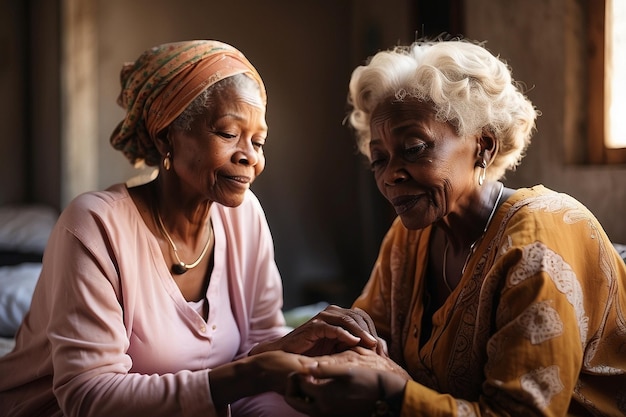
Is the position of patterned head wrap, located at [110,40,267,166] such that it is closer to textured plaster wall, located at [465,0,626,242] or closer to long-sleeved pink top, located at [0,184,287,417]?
long-sleeved pink top, located at [0,184,287,417]

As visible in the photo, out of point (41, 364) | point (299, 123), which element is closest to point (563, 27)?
point (41, 364)

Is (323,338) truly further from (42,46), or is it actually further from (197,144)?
(42,46)

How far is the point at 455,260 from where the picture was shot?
1828 mm

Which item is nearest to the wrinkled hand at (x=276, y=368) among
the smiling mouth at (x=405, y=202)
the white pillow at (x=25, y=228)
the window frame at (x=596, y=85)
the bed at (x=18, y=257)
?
the smiling mouth at (x=405, y=202)

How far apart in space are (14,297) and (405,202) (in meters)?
1.91

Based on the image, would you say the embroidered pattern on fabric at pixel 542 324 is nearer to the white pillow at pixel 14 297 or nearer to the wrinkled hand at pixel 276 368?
the wrinkled hand at pixel 276 368

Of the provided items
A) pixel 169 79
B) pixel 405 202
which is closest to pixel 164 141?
pixel 169 79

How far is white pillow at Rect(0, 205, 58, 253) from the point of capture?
11.5ft

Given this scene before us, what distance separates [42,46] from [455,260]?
3.49m

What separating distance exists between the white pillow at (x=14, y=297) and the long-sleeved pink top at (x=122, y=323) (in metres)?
0.83

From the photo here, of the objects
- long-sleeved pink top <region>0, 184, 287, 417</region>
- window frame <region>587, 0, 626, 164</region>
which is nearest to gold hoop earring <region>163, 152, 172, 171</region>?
long-sleeved pink top <region>0, 184, 287, 417</region>

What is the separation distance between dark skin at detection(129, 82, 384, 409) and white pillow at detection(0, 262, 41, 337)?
1060 mm

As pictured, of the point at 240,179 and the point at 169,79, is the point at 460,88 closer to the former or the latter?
the point at 240,179

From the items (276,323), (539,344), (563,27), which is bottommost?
(276,323)
